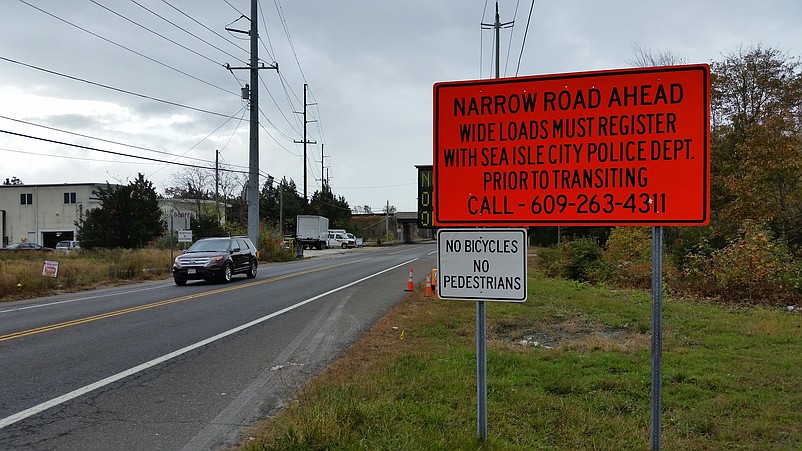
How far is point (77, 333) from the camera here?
941 cm

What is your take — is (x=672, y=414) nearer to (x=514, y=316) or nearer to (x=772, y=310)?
(x=514, y=316)

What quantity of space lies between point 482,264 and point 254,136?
34571mm

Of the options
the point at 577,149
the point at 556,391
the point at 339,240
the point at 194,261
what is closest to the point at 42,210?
the point at 339,240

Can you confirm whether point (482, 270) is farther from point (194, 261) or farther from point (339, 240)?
point (339, 240)

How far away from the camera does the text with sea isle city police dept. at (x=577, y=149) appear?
3564 millimetres

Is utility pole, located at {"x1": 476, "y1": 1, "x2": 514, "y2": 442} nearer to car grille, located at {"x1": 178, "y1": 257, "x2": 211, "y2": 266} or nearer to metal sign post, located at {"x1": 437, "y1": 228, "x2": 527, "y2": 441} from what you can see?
metal sign post, located at {"x1": 437, "y1": 228, "x2": 527, "y2": 441}

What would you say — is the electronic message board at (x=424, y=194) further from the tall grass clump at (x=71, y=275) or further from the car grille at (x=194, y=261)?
the tall grass clump at (x=71, y=275)

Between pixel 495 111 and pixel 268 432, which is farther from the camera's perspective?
pixel 268 432

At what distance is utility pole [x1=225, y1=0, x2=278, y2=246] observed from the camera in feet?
117

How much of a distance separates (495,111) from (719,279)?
1283 centimetres

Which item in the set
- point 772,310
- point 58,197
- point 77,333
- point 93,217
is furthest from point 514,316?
point 58,197

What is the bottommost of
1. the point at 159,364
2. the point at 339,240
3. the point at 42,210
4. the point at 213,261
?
the point at 339,240

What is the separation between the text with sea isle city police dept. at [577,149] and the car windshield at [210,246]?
57.2ft

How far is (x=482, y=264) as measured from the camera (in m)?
3.94
